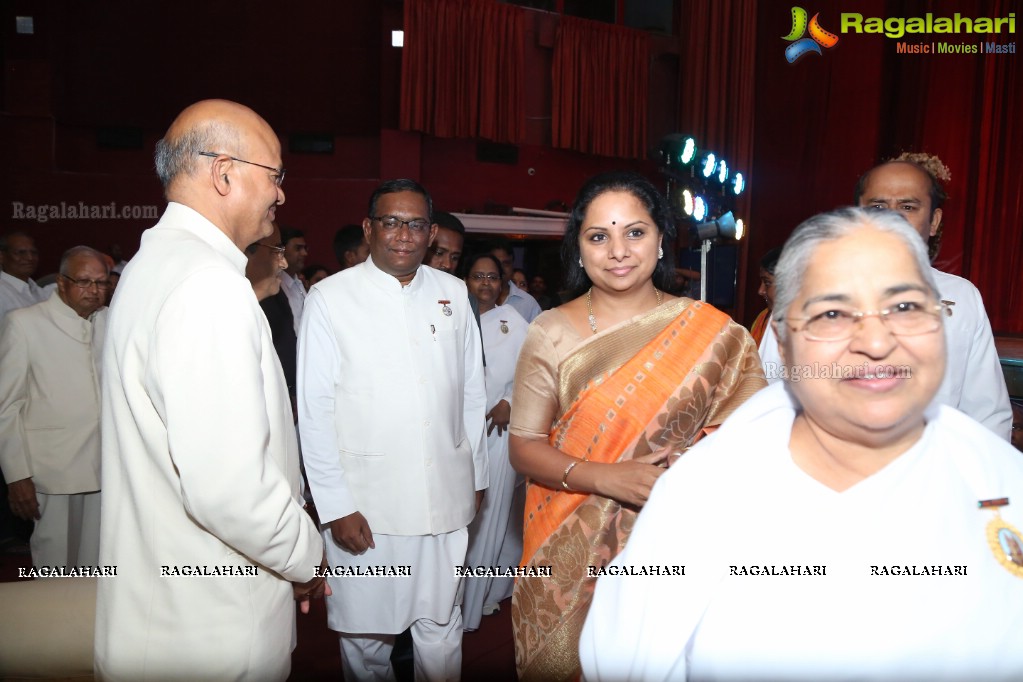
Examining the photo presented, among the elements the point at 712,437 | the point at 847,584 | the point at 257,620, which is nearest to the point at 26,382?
the point at 257,620

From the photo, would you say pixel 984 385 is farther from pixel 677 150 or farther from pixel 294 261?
pixel 294 261

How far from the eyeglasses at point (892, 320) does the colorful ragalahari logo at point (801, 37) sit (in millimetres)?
7270

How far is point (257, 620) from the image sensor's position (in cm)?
151

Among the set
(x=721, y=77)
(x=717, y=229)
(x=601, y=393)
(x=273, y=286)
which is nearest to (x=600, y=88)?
(x=721, y=77)

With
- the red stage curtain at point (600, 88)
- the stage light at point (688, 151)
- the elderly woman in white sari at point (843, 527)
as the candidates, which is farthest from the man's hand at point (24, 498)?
the red stage curtain at point (600, 88)

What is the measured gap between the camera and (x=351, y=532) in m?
2.40

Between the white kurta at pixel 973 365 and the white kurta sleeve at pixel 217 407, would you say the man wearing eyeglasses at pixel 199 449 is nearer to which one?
the white kurta sleeve at pixel 217 407

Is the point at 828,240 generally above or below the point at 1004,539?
above

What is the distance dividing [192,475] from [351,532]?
110cm

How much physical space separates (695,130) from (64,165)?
8881mm

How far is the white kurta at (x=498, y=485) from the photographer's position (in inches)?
146

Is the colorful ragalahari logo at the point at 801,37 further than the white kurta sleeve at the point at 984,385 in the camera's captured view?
Yes

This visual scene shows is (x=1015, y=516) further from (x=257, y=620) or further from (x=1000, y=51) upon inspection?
(x=1000, y=51)

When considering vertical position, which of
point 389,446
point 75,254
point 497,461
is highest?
point 75,254
